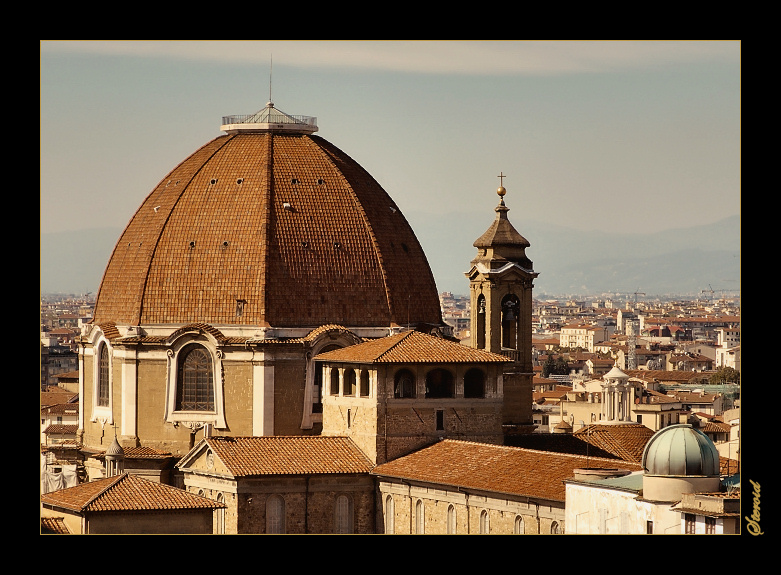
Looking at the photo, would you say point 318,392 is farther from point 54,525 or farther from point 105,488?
point 54,525

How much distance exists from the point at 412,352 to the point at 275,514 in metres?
6.20

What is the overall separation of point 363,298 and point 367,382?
582 centimetres

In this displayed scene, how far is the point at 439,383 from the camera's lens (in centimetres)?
6034

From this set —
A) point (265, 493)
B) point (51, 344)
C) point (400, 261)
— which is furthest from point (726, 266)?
point (265, 493)

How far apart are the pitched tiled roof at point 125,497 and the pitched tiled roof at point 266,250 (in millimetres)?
9478

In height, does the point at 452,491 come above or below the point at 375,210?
below

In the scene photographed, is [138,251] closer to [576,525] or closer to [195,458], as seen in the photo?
[195,458]

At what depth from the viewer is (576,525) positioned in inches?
1886

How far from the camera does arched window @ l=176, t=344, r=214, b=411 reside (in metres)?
64.6

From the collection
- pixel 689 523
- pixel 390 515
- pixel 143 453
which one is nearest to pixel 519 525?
pixel 390 515

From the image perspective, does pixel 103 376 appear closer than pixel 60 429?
Yes

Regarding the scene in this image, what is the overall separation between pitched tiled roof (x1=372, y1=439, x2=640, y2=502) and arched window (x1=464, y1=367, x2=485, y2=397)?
2.08 m

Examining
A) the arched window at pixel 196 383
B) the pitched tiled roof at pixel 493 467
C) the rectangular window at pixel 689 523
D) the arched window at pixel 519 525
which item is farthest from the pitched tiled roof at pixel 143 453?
the rectangular window at pixel 689 523

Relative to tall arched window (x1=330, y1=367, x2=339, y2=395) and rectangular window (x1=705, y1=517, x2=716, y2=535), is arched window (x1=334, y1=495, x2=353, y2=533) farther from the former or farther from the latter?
rectangular window (x1=705, y1=517, x2=716, y2=535)
